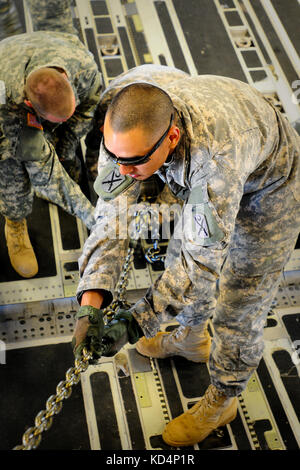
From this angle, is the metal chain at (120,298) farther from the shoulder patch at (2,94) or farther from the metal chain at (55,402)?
the shoulder patch at (2,94)

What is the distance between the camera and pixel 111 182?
2443mm

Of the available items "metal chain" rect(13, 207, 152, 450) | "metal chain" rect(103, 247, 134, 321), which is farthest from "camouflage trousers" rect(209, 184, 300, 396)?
"metal chain" rect(13, 207, 152, 450)

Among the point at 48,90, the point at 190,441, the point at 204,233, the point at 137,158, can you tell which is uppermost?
the point at 48,90

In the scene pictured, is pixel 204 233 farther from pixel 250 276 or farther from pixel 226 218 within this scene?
pixel 250 276

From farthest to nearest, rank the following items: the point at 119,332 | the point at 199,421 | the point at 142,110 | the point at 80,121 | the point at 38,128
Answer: the point at 80,121 < the point at 38,128 < the point at 199,421 < the point at 119,332 < the point at 142,110

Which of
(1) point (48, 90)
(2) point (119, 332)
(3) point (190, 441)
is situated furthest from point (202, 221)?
(3) point (190, 441)

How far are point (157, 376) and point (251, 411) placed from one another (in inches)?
25.1

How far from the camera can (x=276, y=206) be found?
263 cm

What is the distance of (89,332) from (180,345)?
53.5 inches

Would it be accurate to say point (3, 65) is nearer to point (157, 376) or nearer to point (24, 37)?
point (24, 37)

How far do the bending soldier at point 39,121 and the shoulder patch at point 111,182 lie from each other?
980mm

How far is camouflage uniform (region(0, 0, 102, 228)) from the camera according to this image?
11.1ft

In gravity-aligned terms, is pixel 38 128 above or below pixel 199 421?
above

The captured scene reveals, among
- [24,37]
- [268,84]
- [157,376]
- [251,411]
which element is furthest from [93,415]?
[268,84]
